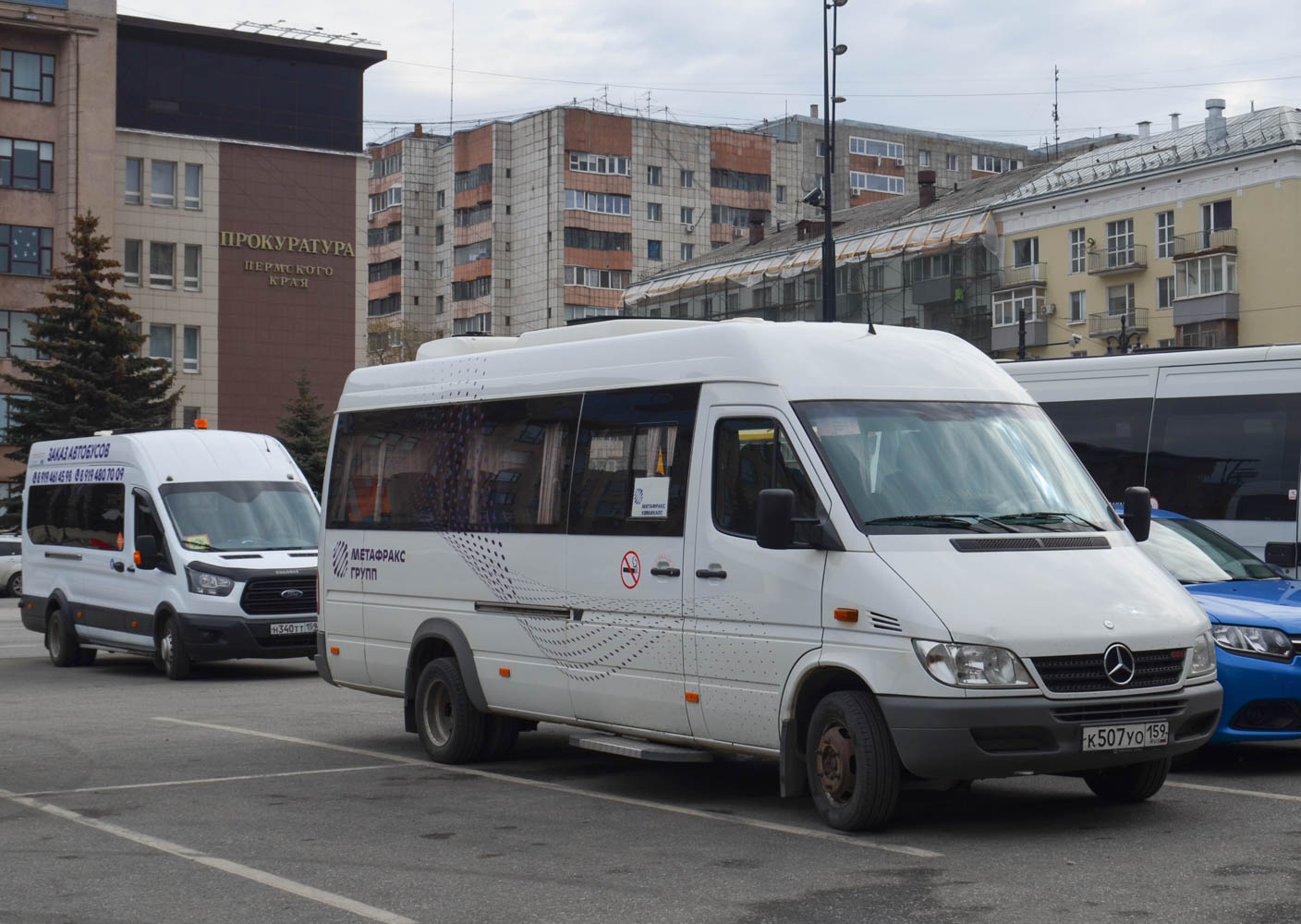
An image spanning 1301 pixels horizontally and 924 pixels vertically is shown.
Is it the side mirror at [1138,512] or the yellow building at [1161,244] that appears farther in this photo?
the yellow building at [1161,244]

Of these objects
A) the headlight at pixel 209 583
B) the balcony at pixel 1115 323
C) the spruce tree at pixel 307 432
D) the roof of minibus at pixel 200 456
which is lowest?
the headlight at pixel 209 583

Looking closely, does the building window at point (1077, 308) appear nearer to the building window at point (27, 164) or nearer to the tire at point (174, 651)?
the building window at point (27, 164)

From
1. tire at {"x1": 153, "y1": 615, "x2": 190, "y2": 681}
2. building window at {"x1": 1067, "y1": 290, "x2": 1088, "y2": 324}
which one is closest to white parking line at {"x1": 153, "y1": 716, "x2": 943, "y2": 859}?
tire at {"x1": 153, "y1": 615, "x2": 190, "y2": 681}

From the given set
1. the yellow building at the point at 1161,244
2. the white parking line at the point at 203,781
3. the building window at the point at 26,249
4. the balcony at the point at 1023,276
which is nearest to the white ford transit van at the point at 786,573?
the white parking line at the point at 203,781

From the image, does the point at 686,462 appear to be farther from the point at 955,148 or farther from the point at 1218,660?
the point at 955,148

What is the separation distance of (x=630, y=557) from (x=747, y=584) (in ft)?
3.36

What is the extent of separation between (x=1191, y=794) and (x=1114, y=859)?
208 centimetres

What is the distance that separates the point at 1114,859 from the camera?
766 cm

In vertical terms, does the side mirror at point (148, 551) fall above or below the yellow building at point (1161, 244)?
below

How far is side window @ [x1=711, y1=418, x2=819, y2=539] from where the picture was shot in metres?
8.92

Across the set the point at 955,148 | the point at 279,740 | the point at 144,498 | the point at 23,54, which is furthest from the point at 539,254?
the point at 279,740

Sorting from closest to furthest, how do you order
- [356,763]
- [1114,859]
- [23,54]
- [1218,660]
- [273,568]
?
1. [1114,859]
2. [1218,660]
3. [356,763]
4. [273,568]
5. [23,54]

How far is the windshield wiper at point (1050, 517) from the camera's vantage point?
8719 millimetres

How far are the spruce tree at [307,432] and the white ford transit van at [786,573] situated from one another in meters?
48.4
